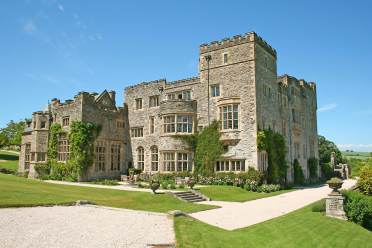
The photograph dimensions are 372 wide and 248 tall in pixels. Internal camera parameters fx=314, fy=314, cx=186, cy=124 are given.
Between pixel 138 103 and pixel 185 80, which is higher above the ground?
pixel 185 80

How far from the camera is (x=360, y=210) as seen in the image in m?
17.0

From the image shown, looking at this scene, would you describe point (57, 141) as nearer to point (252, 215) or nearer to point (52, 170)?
point (52, 170)

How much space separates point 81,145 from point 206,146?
13813 mm

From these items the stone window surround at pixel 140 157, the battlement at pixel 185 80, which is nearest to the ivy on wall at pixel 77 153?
the stone window surround at pixel 140 157

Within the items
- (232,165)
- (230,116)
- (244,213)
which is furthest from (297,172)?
(244,213)

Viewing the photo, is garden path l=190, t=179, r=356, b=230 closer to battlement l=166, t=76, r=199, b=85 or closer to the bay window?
the bay window

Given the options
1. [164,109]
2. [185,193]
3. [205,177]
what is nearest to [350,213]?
[185,193]

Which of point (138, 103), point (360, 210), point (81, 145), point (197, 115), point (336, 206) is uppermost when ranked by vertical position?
point (138, 103)

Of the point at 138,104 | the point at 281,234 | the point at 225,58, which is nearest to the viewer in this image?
the point at 281,234

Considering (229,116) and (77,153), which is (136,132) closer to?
(77,153)

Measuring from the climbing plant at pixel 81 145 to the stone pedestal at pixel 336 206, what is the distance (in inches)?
1003

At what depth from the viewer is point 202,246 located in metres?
10.3

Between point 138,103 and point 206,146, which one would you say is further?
point 138,103

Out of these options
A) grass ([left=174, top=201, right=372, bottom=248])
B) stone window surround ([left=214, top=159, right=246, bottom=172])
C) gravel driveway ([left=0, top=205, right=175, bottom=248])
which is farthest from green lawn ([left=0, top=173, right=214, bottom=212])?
stone window surround ([left=214, top=159, right=246, bottom=172])
